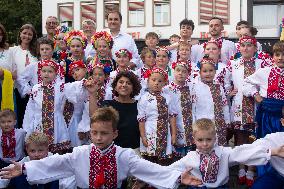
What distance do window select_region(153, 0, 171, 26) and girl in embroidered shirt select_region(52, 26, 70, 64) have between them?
16.3m

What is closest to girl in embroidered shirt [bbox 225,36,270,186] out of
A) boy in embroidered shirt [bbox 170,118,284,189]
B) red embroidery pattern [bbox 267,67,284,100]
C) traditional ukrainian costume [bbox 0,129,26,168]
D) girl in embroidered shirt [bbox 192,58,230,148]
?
girl in embroidered shirt [bbox 192,58,230,148]

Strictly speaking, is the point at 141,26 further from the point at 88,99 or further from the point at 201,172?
the point at 201,172

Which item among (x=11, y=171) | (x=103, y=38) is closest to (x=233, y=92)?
(x=103, y=38)

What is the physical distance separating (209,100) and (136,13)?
19.3 metres

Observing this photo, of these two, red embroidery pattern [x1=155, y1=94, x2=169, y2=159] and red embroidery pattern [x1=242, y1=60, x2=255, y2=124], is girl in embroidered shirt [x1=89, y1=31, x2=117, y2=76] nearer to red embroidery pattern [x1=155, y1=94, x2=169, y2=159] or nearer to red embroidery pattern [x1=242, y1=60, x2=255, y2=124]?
red embroidery pattern [x1=155, y1=94, x2=169, y2=159]

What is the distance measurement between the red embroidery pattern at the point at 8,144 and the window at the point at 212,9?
18196 millimetres

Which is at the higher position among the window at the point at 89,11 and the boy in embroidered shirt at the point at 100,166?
the window at the point at 89,11

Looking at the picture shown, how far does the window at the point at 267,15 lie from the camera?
24.1 meters

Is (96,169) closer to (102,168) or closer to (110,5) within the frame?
(102,168)

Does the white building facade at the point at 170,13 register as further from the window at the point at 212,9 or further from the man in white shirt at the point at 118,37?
the man in white shirt at the point at 118,37

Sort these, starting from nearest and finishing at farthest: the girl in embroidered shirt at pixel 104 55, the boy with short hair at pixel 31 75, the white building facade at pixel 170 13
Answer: the boy with short hair at pixel 31 75 < the girl in embroidered shirt at pixel 104 55 < the white building facade at pixel 170 13

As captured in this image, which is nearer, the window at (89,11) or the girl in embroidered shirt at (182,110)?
the girl in embroidered shirt at (182,110)

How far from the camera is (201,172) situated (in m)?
5.07

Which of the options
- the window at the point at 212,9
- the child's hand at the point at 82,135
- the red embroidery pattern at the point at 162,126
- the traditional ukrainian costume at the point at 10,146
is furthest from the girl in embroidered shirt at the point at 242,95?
the window at the point at 212,9
